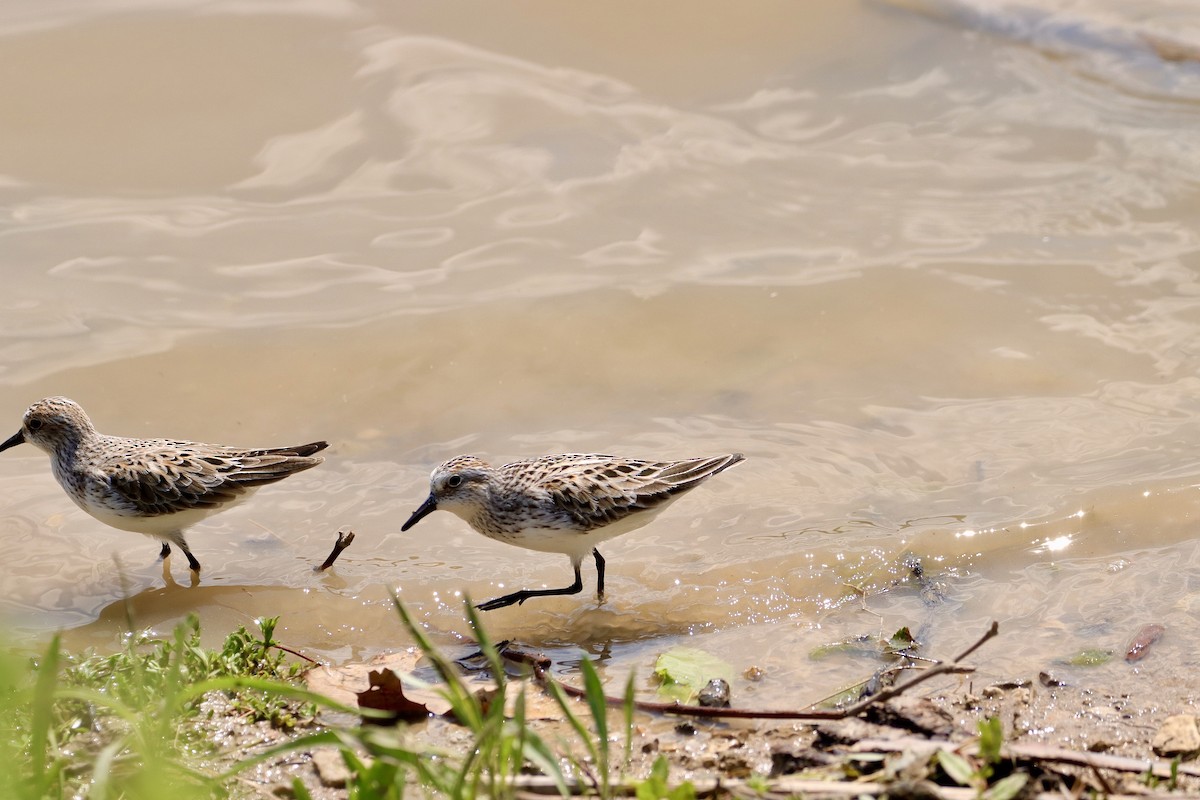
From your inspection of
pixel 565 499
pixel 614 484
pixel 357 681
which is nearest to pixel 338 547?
pixel 565 499

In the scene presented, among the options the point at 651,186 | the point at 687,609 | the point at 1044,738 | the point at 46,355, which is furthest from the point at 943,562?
the point at 46,355

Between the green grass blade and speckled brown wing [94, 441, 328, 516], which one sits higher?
the green grass blade

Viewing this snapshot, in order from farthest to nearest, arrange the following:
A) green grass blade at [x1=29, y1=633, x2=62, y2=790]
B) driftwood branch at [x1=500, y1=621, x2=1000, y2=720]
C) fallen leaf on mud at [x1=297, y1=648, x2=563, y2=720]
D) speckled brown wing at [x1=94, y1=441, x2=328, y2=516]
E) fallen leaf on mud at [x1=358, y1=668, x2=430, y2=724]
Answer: speckled brown wing at [x1=94, y1=441, x2=328, y2=516]
fallen leaf on mud at [x1=297, y1=648, x2=563, y2=720]
fallen leaf on mud at [x1=358, y1=668, x2=430, y2=724]
driftwood branch at [x1=500, y1=621, x2=1000, y2=720]
green grass blade at [x1=29, y1=633, x2=62, y2=790]

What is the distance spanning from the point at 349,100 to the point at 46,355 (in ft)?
12.9

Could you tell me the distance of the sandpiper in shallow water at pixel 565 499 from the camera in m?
7.11

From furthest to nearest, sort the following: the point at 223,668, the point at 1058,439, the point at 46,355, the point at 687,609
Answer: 1. the point at 46,355
2. the point at 1058,439
3. the point at 687,609
4. the point at 223,668

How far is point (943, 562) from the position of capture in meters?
7.08

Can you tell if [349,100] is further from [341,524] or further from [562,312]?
[341,524]

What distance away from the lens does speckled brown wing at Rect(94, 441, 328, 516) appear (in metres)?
7.46

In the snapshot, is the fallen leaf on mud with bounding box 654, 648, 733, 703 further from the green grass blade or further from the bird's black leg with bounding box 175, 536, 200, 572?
the bird's black leg with bounding box 175, 536, 200, 572

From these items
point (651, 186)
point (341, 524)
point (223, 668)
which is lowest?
point (341, 524)

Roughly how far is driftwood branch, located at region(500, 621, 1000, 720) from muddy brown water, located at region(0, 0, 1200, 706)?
1.78 feet

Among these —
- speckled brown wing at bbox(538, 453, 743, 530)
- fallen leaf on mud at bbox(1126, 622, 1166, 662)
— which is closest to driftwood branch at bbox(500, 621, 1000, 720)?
fallen leaf on mud at bbox(1126, 622, 1166, 662)

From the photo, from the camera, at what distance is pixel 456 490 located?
23.7 ft
